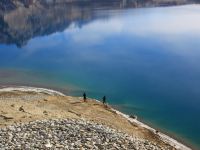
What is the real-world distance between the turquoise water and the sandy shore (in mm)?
6319

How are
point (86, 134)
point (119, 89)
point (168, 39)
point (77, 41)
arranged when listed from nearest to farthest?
point (86, 134) → point (119, 89) → point (168, 39) → point (77, 41)

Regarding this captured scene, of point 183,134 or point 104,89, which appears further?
point 104,89

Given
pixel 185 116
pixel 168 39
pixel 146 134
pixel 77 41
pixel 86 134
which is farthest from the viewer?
pixel 77 41

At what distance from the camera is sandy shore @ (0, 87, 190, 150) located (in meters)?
34.9

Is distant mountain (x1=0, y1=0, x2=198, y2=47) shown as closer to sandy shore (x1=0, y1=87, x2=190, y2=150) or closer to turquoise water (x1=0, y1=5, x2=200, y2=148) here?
turquoise water (x1=0, y1=5, x2=200, y2=148)

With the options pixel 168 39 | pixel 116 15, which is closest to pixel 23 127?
pixel 168 39

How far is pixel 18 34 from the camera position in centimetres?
13362

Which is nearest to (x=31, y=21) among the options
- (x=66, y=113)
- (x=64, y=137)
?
(x=66, y=113)

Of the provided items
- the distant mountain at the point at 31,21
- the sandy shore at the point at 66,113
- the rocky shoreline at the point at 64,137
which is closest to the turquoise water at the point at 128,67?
the distant mountain at the point at 31,21

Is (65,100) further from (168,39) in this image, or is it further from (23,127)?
(168,39)

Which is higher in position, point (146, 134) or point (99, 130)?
point (99, 130)

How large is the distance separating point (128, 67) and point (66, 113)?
4408cm

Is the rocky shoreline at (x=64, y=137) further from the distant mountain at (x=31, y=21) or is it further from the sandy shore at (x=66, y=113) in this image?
the distant mountain at (x=31, y=21)

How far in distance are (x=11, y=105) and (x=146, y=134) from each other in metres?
12.4
